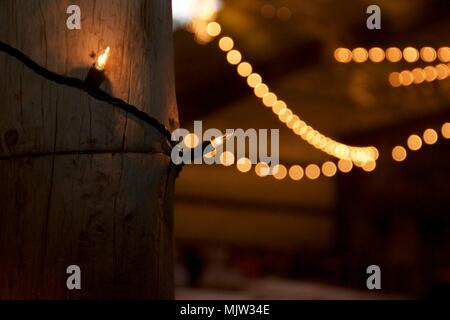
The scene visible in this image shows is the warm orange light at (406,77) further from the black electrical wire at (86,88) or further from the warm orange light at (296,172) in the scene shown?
the black electrical wire at (86,88)

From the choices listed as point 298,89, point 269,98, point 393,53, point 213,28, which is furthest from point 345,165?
point 213,28

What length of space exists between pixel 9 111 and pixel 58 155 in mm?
191

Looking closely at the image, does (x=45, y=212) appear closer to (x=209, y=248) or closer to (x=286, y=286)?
(x=286, y=286)

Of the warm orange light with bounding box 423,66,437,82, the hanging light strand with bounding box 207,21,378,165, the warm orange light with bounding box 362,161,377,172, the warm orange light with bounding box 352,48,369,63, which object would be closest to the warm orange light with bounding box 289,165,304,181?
the warm orange light with bounding box 362,161,377,172

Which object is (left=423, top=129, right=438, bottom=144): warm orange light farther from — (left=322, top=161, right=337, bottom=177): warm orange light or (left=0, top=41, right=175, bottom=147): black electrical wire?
(left=0, top=41, right=175, bottom=147): black electrical wire

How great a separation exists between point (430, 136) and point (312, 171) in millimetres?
1746

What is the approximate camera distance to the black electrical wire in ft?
5.12

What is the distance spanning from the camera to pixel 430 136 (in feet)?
23.5

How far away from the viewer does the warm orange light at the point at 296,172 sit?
8219mm

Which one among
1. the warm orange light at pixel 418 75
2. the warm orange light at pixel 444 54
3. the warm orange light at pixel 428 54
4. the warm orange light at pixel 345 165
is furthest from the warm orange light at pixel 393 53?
the warm orange light at pixel 345 165

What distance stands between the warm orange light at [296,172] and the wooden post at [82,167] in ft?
21.7

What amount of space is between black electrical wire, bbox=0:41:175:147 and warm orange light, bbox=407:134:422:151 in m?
6.13

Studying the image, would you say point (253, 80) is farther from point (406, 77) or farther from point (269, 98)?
point (406, 77)
